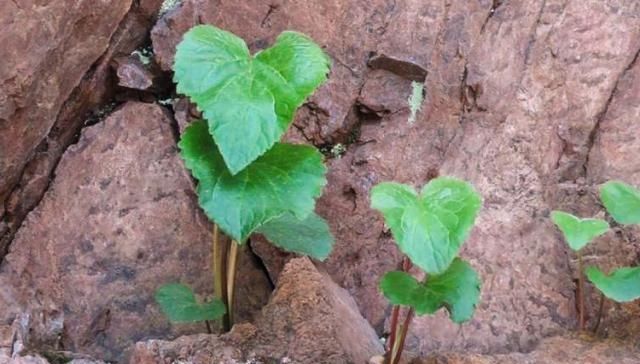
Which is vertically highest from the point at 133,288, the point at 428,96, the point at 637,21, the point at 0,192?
the point at 637,21

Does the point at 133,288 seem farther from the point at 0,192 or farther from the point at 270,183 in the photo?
the point at 270,183

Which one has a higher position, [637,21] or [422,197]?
[637,21]

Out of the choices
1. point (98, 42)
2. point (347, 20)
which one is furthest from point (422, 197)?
point (98, 42)

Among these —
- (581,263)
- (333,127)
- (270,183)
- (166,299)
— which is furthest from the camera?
(333,127)

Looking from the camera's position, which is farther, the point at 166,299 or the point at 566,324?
the point at 566,324

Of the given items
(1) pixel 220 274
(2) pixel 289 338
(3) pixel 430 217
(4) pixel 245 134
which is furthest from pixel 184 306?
(3) pixel 430 217

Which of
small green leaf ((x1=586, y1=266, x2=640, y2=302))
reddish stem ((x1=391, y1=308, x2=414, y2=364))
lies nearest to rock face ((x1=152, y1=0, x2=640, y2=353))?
small green leaf ((x1=586, y1=266, x2=640, y2=302))
